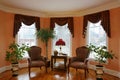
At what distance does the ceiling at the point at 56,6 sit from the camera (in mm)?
4702

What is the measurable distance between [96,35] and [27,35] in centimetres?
298

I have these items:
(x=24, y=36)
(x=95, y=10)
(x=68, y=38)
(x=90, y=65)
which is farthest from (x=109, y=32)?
(x=24, y=36)

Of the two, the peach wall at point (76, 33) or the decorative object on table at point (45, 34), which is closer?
the peach wall at point (76, 33)

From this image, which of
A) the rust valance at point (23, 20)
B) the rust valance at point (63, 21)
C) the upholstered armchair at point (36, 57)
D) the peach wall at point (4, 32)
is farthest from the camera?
the rust valance at point (63, 21)

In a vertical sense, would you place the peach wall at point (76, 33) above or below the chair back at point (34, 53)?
above

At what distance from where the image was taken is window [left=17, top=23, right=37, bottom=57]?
600cm

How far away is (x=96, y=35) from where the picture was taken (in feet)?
18.5

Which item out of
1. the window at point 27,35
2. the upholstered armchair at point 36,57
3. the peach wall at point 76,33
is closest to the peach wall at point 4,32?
the peach wall at point 76,33

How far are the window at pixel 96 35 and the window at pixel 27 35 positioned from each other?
2.45 metres

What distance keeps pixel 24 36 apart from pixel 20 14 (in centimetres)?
97

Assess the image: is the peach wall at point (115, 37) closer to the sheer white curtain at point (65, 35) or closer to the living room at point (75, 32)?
the living room at point (75, 32)

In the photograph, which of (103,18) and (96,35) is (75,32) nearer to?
(96,35)

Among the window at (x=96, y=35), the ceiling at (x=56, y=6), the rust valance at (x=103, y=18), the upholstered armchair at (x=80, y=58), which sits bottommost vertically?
the upholstered armchair at (x=80, y=58)

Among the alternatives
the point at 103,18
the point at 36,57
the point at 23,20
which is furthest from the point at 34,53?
the point at 103,18
